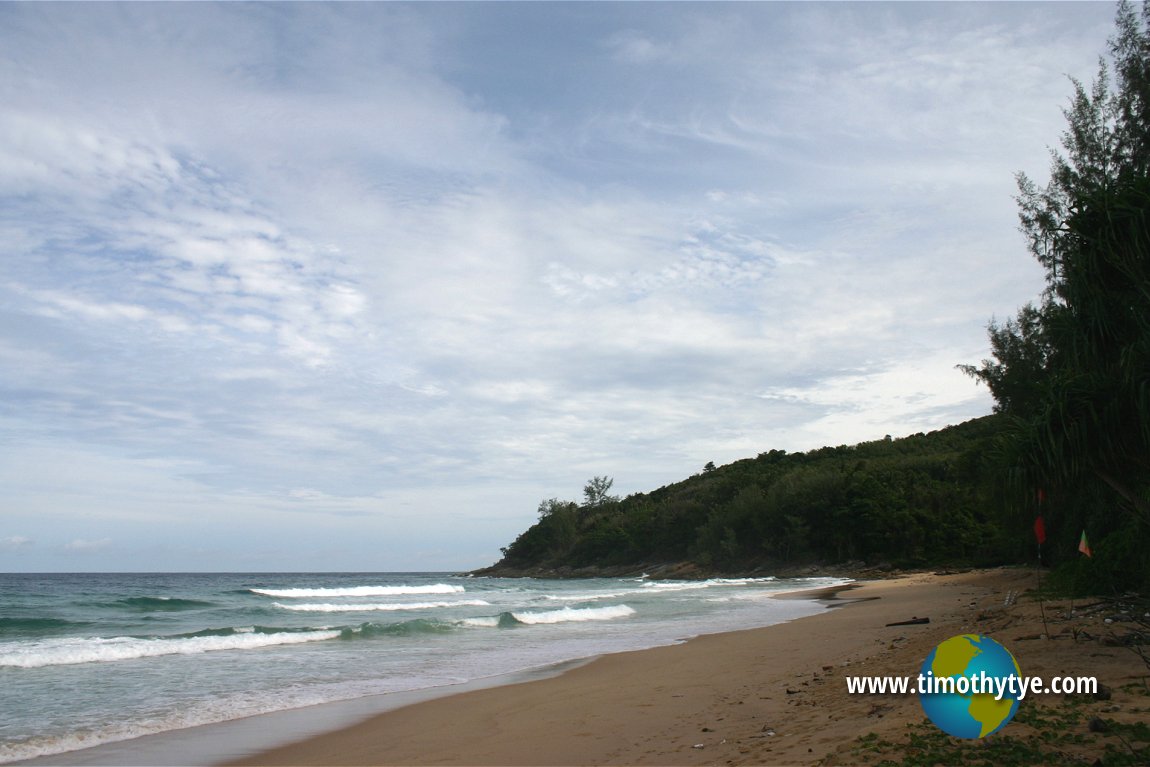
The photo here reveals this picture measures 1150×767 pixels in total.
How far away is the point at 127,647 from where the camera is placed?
17.0m

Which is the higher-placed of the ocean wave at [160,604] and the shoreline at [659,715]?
the shoreline at [659,715]

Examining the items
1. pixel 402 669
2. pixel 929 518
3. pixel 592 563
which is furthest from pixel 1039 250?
pixel 592 563

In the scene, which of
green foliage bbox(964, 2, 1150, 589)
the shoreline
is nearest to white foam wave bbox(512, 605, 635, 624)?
the shoreline

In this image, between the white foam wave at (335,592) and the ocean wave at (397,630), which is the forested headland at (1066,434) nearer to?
the ocean wave at (397,630)

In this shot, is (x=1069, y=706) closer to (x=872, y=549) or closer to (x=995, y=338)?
(x=995, y=338)

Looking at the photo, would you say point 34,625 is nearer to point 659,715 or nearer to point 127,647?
point 127,647

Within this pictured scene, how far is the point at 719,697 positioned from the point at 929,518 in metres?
51.9

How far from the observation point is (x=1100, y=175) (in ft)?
40.8

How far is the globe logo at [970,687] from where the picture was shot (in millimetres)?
4699

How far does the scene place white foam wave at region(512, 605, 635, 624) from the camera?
24853mm

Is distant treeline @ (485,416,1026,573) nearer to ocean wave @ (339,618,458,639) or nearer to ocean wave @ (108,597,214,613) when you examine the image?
ocean wave @ (339,618,458,639)

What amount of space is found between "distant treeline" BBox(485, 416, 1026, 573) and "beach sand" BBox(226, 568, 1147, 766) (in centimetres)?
1906

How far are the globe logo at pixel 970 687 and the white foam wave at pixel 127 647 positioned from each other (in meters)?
16.4

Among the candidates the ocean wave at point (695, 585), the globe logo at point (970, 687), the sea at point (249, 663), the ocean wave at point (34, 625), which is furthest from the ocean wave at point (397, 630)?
the ocean wave at point (695, 585)
